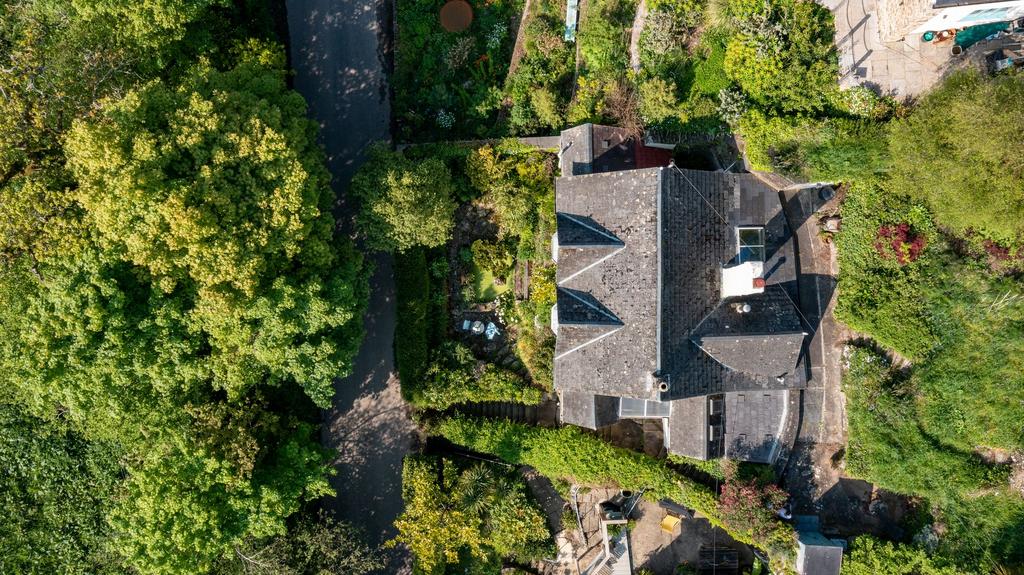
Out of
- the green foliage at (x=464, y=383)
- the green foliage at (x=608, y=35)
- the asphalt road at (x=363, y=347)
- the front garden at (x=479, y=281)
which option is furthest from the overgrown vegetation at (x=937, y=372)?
the asphalt road at (x=363, y=347)

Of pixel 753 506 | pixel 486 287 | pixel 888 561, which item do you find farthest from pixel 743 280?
pixel 888 561

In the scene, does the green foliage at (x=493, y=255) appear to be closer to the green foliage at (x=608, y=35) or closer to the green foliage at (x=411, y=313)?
the green foliage at (x=411, y=313)

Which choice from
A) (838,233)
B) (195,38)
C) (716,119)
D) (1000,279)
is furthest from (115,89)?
(1000,279)

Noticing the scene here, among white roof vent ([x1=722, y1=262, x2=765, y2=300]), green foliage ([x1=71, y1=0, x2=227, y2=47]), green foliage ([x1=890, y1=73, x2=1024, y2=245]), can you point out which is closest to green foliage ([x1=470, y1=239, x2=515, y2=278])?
white roof vent ([x1=722, y1=262, x2=765, y2=300])

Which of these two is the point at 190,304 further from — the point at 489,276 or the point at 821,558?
the point at 821,558

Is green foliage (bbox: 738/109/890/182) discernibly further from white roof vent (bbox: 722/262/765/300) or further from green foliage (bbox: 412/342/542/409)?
green foliage (bbox: 412/342/542/409)

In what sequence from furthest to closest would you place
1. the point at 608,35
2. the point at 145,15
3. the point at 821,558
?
the point at 608,35 < the point at 821,558 < the point at 145,15
